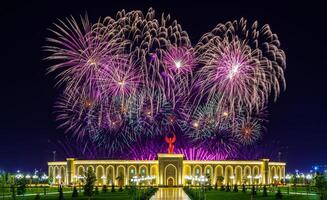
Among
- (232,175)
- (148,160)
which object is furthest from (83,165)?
(232,175)

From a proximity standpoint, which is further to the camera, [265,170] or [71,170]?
[265,170]

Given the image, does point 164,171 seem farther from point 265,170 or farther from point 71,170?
point 265,170

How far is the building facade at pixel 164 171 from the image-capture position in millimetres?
82688

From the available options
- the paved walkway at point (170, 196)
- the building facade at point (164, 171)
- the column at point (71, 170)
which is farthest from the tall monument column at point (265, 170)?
the paved walkway at point (170, 196)

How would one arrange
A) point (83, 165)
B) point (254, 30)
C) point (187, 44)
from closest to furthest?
point (254, 30) < point (187, 44) < point (83, 165)

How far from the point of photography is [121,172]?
274ft

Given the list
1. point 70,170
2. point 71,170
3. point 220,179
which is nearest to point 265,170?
point 220,179

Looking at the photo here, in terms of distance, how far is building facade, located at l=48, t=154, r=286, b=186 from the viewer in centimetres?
Answer: 8269

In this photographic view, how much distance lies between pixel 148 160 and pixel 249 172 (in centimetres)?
1624

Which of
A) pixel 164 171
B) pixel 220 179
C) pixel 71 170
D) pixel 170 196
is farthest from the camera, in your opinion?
pixel 164 171

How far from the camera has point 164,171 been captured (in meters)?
84.1

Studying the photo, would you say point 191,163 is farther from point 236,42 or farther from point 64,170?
point 236,42

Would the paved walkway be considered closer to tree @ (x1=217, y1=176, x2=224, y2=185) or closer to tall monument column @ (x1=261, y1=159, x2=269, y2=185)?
tree @ (x1=217, y1=176, x2=224, y2=185)

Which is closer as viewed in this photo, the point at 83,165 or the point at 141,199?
the point at 141,199
